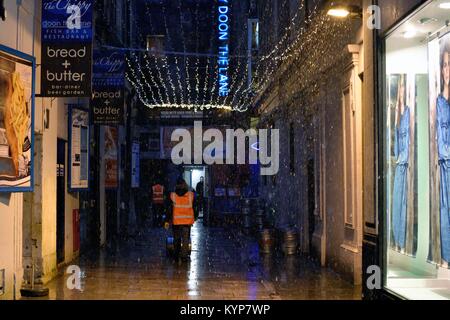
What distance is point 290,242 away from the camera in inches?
649

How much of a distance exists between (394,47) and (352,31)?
10.8ft

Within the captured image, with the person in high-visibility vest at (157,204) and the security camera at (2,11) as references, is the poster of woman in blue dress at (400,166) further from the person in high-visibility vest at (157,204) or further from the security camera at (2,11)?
the person in high-visibility vest at (157,204)

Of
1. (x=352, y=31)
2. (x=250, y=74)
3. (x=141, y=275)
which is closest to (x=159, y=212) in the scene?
(x=250, y=74)

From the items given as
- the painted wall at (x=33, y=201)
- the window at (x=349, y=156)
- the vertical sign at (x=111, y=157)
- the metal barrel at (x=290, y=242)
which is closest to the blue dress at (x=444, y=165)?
the window at (x=349, y=156)

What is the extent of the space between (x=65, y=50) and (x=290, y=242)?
27.1ft

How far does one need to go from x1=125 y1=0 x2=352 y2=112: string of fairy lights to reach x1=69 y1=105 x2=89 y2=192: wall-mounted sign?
10.4 ft

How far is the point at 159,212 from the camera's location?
88.5ft

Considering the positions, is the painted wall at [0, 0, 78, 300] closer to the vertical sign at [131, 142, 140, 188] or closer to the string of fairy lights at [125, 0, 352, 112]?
the string of fairy lights at [125, 0, 352, 112]

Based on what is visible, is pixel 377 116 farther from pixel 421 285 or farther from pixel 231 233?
pixel 231 233

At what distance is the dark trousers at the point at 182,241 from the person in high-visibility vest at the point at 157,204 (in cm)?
1152

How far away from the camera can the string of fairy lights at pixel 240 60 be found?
594 inches

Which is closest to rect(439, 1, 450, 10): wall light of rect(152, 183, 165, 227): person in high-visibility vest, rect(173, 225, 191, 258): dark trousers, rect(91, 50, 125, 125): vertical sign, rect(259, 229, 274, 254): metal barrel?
rect(173, 225, 191, 258): dark trousers

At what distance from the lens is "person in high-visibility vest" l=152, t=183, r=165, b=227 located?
26500 millimetres
